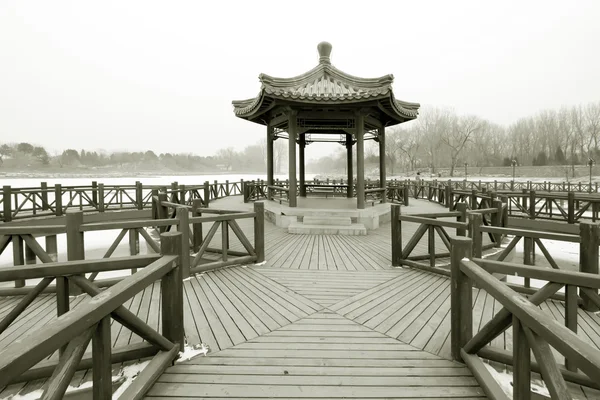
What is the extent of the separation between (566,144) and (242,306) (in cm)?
6571

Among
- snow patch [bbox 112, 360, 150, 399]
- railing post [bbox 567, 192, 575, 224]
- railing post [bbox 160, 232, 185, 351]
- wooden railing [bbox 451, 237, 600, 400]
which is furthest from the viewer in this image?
railing post [bbox 567, 192, 575, 224]

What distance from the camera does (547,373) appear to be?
1678 millimetres

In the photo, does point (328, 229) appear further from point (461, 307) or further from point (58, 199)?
point (58, 199)

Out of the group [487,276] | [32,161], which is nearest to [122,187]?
[487,276]

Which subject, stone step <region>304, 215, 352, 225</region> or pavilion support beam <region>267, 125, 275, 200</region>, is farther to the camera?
pavilion support beam <region>267, 125, 275, 200</region>

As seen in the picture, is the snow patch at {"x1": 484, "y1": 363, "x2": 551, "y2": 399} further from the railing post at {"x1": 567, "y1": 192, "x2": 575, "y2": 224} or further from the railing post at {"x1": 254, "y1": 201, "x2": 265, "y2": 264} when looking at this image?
the railing post at {"x1": 567, "y1": 192, "x2": 575, "y2": 224}

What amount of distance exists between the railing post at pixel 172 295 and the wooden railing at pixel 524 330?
8.59 feet

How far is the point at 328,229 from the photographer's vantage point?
9.08 m

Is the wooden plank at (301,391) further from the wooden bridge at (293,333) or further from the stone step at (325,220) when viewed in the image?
the stone step at (325,220)

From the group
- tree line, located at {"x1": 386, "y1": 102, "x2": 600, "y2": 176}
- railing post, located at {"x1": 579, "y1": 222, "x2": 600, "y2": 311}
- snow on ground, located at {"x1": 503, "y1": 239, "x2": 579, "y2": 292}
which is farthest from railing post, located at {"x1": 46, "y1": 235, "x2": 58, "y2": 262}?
tree line, located at {"x1": 386, "y1": 102, "x2": 600, "y2": 176}

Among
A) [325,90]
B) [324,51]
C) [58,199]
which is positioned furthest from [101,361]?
[58,199]

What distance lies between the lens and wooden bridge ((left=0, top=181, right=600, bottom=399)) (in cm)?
182

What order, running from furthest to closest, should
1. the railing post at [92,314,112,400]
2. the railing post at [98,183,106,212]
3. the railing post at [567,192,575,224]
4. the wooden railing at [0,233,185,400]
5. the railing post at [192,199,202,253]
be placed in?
the railing post at [98,183,106,212]
the railing post at [567,192,575,224]
the railing post at [192,199,202,253]
the railing post at [92,314,112,400]
the wooden railing at [0,233,185,400]

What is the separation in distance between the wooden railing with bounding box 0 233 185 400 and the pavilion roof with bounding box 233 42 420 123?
7.13 m
